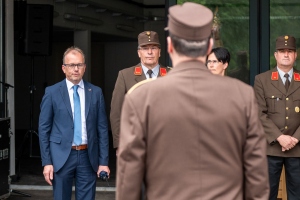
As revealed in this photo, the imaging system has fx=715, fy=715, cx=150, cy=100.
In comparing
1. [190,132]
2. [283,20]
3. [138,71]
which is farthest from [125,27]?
[190,132]

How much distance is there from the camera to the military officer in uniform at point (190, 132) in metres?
2.68

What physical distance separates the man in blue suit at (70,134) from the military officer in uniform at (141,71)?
1.31 ft

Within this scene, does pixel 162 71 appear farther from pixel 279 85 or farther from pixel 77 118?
pixel 279 85

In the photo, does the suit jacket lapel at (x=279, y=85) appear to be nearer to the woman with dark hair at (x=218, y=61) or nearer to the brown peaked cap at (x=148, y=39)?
the woman with dark hair at (x=218, y=61)

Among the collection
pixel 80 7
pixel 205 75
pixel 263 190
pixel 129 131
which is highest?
pixel 80 7

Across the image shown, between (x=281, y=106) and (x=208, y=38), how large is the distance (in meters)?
3.26

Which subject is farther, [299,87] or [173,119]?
[299,87]

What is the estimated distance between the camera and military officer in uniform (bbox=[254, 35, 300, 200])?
5.85 meters

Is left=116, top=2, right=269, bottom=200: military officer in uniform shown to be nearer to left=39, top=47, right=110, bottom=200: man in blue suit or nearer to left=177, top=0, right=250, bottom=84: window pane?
left=39, top=47, right=110, bottom=200: man in blue suit

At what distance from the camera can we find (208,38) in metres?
2.77

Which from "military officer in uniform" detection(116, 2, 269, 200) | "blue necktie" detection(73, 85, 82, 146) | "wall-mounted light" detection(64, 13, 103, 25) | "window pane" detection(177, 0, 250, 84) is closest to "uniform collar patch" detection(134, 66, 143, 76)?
"blue necktie" detection(73, 85, 82, 146)

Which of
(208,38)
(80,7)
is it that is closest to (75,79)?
(208,38)

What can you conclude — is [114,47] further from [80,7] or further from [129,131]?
[129,131]

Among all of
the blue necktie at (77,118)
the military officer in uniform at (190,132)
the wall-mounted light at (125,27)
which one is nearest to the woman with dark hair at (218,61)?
the blue necktie at (77,118)
